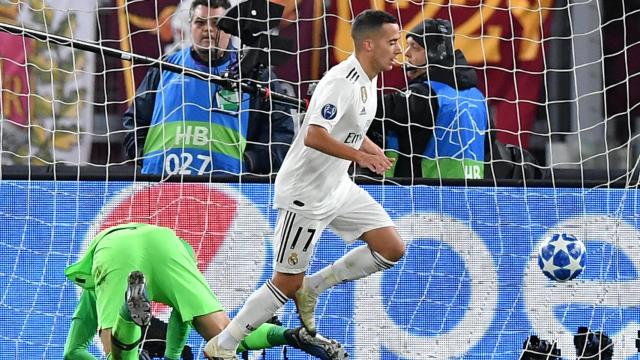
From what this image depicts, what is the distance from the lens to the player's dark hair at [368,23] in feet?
22.8

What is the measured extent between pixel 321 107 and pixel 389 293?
151 centimetres

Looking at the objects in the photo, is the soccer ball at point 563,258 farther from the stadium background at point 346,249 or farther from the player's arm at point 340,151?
the player's arm at point 340,151

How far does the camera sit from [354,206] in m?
7.02

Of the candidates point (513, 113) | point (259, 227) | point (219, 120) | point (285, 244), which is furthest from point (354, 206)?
point (513, 113)

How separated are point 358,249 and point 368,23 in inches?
43.5

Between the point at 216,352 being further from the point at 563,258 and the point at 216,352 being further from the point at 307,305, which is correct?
the point at 563,258

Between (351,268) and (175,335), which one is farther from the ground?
(351,268)

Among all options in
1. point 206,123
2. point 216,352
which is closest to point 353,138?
point 216,352

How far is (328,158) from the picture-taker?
692 cm

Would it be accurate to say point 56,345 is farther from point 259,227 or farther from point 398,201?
point 398,201

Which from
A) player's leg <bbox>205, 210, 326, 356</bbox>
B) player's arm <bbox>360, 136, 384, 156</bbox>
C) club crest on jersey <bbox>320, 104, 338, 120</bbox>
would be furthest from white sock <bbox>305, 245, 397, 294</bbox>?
club crest on jersey <bbox>320, 104, 338, 120</bbox>

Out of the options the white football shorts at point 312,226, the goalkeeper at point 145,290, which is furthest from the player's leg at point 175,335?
the white football shorts at point 312,226

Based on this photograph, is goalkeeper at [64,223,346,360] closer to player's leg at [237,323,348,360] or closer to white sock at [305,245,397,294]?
player's leg at [237,323,348,360]

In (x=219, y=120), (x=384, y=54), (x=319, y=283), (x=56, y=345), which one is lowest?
(x=56, y=345)
